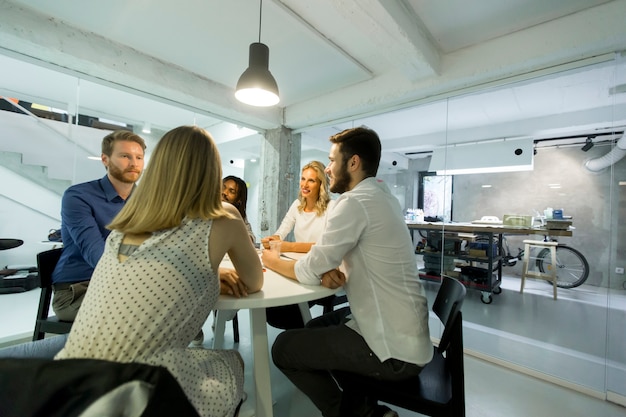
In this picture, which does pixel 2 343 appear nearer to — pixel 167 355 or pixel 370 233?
pixel 167 355

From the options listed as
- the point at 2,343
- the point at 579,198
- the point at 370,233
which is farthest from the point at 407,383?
the point at 2,343

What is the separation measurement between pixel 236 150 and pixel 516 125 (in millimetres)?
4918

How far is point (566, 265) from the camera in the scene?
2895mm

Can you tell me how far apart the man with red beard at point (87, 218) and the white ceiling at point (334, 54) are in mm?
1170

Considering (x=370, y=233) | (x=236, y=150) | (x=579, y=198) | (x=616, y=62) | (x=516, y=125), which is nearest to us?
(x=370, y=233)

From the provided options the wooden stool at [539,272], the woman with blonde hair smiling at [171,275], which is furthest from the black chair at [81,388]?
the wooden stool at [539,272]

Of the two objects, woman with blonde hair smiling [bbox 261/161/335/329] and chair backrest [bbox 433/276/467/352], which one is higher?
woman with blonde hair smiling [bbox 261/161/335/329]

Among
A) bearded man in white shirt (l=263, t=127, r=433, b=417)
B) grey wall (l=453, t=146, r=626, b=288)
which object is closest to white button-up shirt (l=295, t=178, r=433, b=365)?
bearded man in white shirt (l=263, t=127, r=433, b=417)

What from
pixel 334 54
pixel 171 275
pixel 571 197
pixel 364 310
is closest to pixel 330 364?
pixel 364 310

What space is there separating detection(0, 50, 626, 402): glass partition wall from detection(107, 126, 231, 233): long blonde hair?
2728 mm

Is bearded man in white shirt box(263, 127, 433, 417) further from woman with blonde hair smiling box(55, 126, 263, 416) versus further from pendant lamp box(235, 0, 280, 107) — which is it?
pendant lamp box(235, 0, 280, 107)

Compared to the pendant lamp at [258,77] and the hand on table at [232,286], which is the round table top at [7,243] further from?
the hand on table at [232,286]

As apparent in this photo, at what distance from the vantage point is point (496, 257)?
380 centimetres

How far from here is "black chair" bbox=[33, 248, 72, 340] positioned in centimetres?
147
